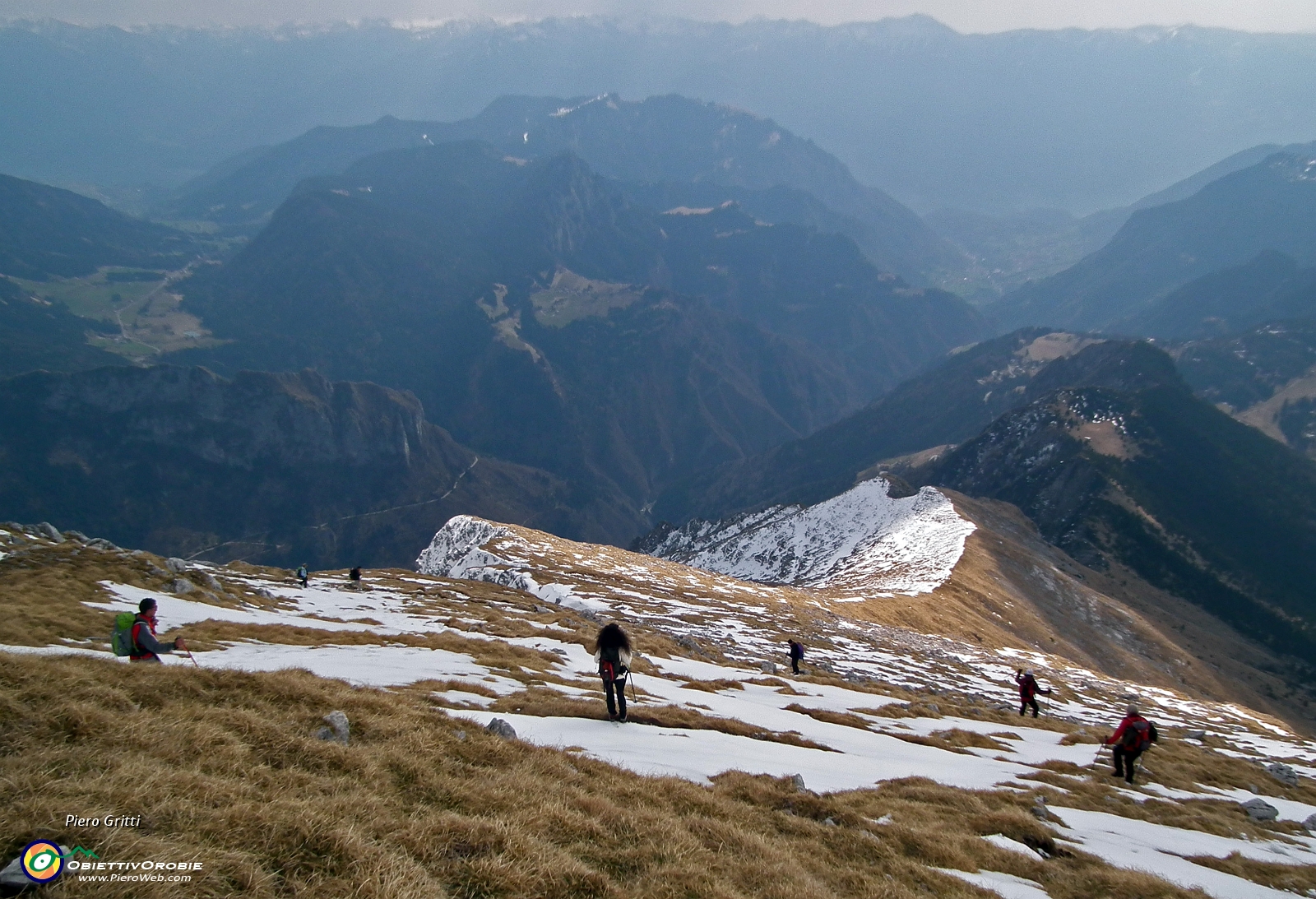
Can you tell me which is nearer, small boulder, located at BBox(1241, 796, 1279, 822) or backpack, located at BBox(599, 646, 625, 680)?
backpack, located at BBox(599, 646, 625, 680)

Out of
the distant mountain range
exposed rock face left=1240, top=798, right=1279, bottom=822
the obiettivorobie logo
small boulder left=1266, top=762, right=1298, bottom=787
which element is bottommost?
small boulder left=1266, top=762, right=1298, bottom=787

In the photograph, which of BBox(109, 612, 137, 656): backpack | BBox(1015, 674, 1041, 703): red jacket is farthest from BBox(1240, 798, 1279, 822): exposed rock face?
BBox(109, 612, 137, 656): backpack

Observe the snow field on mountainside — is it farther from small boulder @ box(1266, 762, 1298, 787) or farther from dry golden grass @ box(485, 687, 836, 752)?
small boulder @ box(1266, 762, 1298, 787)

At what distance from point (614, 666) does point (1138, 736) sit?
16491 millimetres

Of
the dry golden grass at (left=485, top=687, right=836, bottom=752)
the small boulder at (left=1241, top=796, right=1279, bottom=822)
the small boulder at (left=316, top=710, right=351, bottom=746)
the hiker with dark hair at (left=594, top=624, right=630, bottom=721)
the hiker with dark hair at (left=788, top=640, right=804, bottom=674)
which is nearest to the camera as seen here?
the small boulder at (left=316, top=710, right=351, bottom=746)

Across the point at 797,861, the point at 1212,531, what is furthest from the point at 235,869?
the point at 1212,531

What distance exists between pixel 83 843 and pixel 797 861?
7802 millimetres

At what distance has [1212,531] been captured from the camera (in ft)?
522

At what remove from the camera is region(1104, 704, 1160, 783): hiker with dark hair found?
19547mm

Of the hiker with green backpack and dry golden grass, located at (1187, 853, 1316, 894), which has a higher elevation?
the hiker with green backpack

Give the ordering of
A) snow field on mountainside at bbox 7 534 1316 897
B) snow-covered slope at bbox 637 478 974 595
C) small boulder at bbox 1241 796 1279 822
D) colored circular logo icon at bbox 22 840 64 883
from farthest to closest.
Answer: snow-covered slope at bbox 637 478 974 595 < small boulder at bbox 1241 796 1279 822 < snow field on mountainside at bbox 7 534 1316 897 < colored circular logo icon at bbox 22 840 64 883

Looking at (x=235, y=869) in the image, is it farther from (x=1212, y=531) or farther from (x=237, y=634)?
(x=1212, y=531)

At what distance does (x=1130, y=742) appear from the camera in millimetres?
19625

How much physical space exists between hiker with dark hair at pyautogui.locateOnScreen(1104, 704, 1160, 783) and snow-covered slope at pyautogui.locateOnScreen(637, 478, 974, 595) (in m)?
55.0
